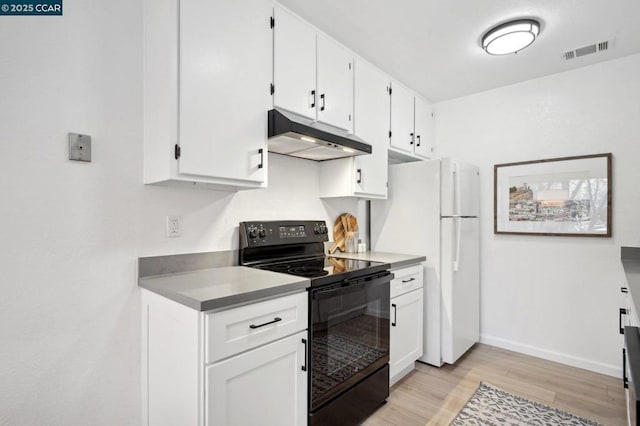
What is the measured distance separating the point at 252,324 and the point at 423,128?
2.78 meters

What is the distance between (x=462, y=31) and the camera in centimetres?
219

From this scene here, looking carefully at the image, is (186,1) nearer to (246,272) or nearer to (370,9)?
(370,9)

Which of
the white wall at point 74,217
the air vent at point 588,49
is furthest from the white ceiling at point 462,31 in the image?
the white wall at point 74,217

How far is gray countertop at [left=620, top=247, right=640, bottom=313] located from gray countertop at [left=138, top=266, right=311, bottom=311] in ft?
4.16

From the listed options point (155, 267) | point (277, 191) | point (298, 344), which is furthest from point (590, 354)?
point (155, 267)

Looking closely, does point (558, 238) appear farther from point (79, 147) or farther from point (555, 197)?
point (79, 147)

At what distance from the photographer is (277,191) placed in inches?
91.4

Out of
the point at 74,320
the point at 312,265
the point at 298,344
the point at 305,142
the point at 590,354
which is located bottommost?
the point at 590,354

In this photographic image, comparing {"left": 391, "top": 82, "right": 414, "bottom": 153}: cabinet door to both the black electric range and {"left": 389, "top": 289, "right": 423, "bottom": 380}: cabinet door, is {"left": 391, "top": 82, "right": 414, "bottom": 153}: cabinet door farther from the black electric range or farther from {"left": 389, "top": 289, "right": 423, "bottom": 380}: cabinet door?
{"left": 389, "top": 289, "right": 423, "bottom": 380}: cabinet door

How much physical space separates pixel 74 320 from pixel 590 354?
3.62m

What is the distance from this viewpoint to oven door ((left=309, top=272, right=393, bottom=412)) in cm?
164

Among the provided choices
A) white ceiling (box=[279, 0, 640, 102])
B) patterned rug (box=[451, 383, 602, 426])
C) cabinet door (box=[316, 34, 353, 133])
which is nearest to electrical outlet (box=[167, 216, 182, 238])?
cabinet door (box=[316, 34, 353, 133])

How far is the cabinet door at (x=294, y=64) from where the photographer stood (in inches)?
74.7

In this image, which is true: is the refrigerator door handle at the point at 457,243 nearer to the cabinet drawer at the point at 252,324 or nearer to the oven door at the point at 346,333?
the oven door at the point at 346,333
